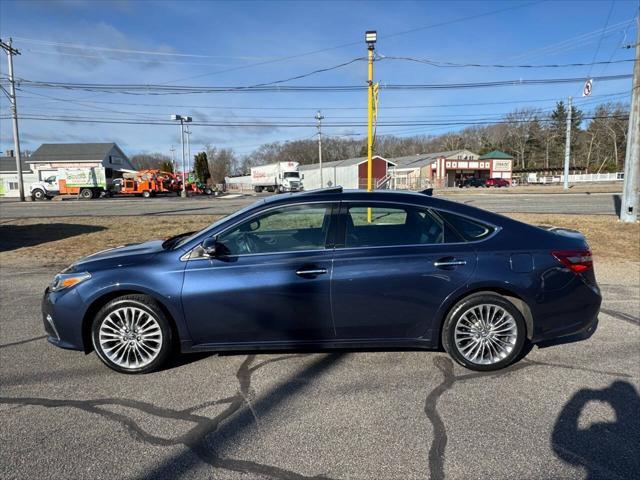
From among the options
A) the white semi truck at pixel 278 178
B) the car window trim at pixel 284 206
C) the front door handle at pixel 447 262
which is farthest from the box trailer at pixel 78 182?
the front door handle at pixel 447 262

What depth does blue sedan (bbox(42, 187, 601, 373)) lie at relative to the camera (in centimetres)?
353

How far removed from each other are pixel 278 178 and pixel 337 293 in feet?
178

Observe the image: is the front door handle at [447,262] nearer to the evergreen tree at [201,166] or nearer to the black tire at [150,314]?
the black tire at [150,314]

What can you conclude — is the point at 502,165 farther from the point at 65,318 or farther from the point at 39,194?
the point at 65,318

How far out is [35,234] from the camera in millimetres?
12102

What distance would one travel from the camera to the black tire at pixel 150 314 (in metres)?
3.59

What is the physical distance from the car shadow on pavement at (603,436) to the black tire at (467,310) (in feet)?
1.87

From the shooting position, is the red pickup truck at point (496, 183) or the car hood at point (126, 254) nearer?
the car hood at point (126, 254)

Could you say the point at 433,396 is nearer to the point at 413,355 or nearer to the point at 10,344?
the point at 413,355

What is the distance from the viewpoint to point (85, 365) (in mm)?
3879

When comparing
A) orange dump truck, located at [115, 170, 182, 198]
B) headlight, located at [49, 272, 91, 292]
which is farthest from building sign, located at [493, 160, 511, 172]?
headlight, located at [49, 272, 91, 292]

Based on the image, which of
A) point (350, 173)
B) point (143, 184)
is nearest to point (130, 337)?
Result: point (143, 184)

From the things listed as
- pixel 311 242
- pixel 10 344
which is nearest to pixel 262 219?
pixel 311 242

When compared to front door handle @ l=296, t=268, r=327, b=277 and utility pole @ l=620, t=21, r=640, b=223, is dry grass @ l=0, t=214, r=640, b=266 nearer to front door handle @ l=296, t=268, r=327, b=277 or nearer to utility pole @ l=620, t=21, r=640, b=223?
utility pole @ l=620, t=21, r=640, b=223
